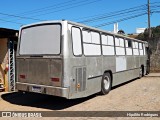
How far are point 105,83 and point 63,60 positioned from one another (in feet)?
11.8

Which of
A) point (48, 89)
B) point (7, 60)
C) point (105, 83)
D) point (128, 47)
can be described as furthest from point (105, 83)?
point (7, 60)

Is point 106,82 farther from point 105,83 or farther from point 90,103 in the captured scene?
point 90,103

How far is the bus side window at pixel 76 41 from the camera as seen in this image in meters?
8.90

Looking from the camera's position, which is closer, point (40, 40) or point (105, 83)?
point (40, 40)

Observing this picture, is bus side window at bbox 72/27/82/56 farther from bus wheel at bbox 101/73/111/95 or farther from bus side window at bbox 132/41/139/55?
bus side window at bbox 132/41/139/55

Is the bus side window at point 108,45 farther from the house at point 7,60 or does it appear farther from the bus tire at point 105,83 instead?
the house at point 7,60

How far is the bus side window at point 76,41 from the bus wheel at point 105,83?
2410 mm

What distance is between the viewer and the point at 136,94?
11.4m

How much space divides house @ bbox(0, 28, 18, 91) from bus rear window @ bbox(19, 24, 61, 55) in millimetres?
2610

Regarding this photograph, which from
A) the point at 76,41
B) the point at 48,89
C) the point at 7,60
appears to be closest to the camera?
the point at 48,89

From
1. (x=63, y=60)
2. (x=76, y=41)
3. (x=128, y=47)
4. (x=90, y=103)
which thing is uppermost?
(x=128, y=47)

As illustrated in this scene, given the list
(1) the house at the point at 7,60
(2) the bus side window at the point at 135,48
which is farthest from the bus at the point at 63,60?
(2) the bus side window at the point at 135,48

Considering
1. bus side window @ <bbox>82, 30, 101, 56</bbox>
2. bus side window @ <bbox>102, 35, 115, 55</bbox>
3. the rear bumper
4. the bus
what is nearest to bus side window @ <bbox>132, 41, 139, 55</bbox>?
bus side window @ <bbox>102, 35, 115, 55</bbox>

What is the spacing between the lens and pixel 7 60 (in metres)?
12.5
